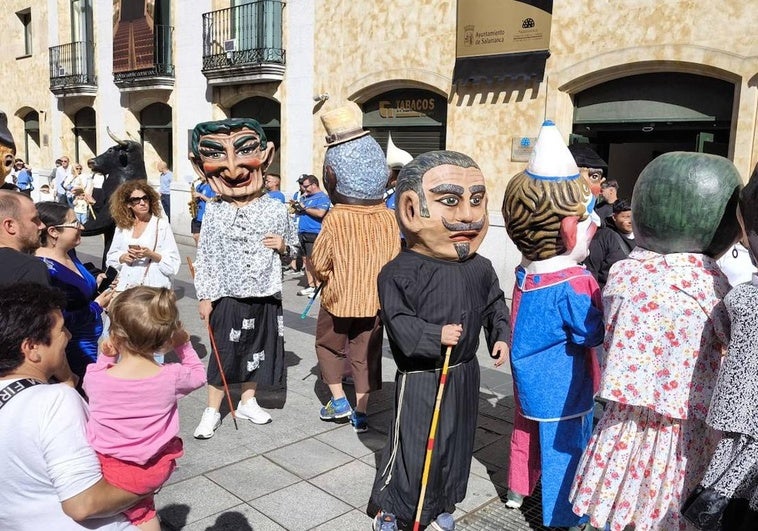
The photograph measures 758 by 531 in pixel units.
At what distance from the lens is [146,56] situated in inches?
580

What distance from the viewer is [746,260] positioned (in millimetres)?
3285

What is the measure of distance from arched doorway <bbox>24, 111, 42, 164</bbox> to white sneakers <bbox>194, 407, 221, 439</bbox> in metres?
19.2

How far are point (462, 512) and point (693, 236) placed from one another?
1777mm

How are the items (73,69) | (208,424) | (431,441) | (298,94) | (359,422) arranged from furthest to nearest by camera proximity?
(73,69)
(298,94)
(359,422)
(208,424)
(431,441)

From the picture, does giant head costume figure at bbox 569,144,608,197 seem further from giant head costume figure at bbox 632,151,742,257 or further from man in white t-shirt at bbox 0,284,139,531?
man in white t-shirt at bbox 0,284,139,531

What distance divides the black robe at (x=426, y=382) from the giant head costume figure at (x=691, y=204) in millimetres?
899

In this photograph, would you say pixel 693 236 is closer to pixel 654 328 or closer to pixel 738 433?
pixel 654 328

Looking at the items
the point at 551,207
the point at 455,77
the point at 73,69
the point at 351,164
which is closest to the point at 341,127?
the point at 351,164

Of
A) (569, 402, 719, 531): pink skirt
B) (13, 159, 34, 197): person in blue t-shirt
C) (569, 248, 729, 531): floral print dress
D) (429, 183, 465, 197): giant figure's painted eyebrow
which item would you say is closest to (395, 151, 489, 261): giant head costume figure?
(429, 183, 465, 197): giant figure's painted eyebrow

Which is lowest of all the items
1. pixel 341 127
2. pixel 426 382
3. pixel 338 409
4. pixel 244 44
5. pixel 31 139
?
pixel 338 409

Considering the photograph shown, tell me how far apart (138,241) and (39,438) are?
3.42 metres

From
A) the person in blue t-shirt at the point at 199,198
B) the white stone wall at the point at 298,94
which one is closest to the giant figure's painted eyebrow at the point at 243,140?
the person in blue t-shirt at the point at 199,198

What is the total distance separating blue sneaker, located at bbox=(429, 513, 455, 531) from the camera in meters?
3.13

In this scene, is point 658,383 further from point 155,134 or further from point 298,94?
point 155,134
